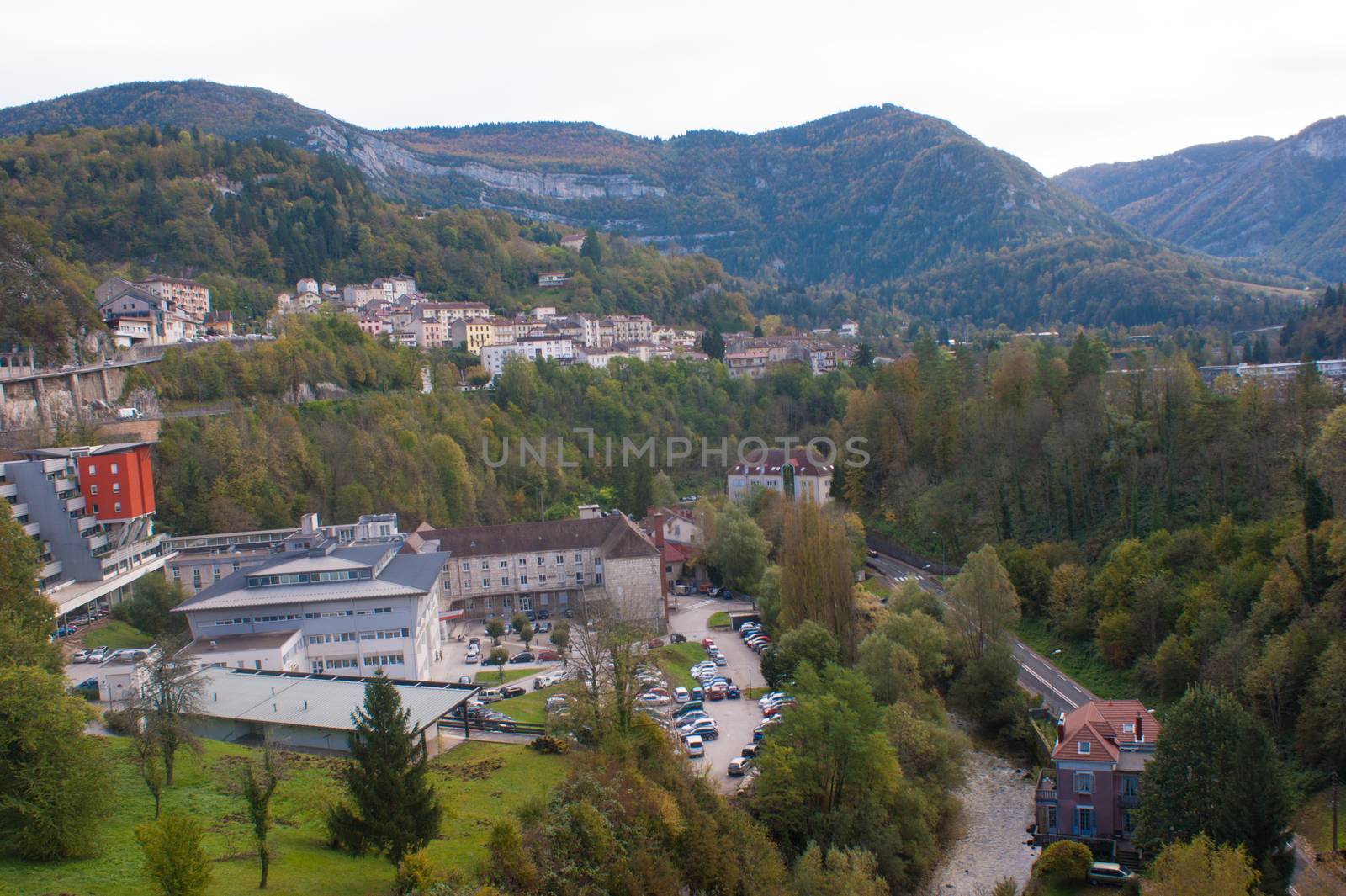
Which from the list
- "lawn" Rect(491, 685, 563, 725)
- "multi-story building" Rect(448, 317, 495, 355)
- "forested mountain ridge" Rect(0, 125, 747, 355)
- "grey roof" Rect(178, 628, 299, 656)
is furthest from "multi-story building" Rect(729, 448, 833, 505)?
"forested mountain ridge" Rect(0, 125, 747, 355)

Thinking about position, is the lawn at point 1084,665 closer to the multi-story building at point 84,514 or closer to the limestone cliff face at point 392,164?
the multi-story building at point 84,514

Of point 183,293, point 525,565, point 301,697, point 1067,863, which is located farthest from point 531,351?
point 1067,863

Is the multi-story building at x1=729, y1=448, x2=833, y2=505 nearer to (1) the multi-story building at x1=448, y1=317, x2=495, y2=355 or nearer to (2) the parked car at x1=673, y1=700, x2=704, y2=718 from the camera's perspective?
(2) the parked car at x1=673, y1=700, x2=704, y2=718

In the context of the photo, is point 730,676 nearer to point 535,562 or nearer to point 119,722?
point 535,562

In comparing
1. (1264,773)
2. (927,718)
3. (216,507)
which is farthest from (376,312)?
(1264,773)

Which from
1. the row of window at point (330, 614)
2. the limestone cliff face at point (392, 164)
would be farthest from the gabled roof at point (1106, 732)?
the limestone cliff face at point (392, 164)

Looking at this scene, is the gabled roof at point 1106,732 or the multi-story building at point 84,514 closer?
the gabled roof at point 1106,732
